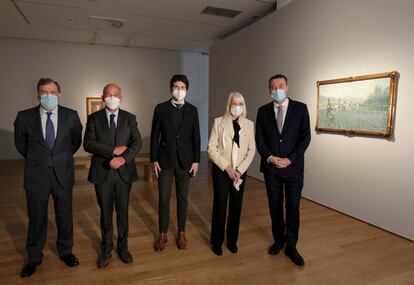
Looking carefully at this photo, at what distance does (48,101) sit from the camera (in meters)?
2.46

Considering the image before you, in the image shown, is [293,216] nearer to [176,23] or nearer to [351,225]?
[351,225]

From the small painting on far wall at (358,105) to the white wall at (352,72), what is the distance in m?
0.09

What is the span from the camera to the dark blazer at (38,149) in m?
2.44

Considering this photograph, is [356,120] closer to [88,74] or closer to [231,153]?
[231,153]

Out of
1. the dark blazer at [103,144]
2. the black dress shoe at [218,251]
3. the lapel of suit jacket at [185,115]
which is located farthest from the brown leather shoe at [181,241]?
the lapel of suit jacket at [185,115]

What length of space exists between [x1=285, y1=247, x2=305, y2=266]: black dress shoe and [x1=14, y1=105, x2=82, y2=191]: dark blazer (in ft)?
7.18

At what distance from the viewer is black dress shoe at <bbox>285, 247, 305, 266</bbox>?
274 centimetres

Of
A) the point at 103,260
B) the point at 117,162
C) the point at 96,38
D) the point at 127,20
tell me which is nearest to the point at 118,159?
the point at 117,162

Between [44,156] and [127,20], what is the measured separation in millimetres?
5072

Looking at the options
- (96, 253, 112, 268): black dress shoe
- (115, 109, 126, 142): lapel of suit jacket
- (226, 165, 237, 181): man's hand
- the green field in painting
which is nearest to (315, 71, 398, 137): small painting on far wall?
the green field in painting

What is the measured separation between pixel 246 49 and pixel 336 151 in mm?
3259

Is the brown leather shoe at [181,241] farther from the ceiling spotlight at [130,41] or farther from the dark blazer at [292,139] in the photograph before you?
the ceiling spotlight at [130,41]

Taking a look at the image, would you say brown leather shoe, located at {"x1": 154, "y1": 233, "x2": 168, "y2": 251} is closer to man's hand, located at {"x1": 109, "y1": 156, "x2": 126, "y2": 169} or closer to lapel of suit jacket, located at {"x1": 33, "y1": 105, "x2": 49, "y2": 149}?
man's hand, located at {"x1": 109, "y1": 156, "x2": 126, "y2": 169}

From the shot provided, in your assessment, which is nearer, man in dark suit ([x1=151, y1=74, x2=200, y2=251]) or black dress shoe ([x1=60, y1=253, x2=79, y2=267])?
black dress shoe ([x1=60, y1=253, x2=79, y2=267])
